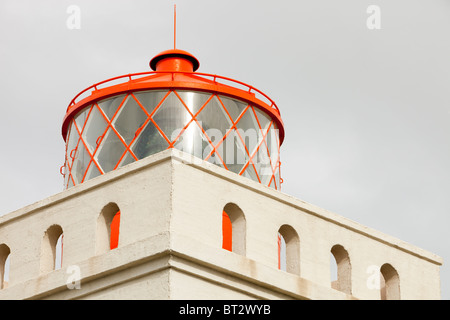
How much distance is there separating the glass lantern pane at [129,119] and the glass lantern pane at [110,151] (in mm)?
109

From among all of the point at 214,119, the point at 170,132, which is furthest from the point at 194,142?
the point at 214,119

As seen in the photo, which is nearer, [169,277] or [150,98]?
[169,277]

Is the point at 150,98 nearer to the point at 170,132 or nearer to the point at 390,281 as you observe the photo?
the point at 170,132

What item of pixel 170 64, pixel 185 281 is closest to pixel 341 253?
pixel 185 281

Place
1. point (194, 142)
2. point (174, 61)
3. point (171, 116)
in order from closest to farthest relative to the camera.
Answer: point (194, 142)
point (171, 116)
point (174, 61)

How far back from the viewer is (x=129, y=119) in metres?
16.2

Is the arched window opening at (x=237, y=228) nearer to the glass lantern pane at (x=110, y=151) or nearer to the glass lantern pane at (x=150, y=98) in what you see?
the glass lantern pane at (x=110, y=151)

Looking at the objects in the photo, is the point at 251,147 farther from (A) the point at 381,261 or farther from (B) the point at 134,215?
(B) the point at 134,215

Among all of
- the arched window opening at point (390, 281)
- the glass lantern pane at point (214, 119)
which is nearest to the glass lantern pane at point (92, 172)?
the glass lantern pane at point (214, 119)

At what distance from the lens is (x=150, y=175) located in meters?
12.5

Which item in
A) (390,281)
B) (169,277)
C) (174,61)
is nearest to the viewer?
(169,277)

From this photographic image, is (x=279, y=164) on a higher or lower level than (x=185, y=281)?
higher

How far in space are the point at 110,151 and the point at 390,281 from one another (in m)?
4.31
